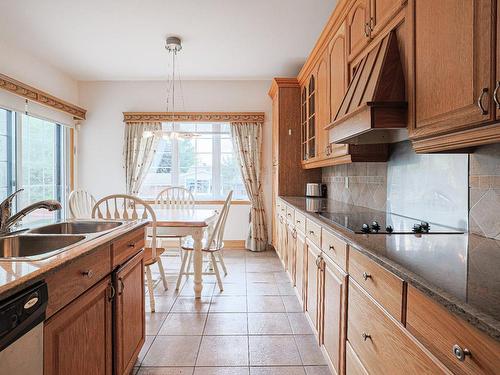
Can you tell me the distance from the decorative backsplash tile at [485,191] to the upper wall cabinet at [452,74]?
26 centimetres

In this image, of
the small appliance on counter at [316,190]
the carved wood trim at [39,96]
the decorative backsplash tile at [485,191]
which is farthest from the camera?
the small appliance on counter at [316,190]

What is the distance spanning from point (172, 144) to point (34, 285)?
4259 mm

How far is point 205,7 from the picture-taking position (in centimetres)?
292

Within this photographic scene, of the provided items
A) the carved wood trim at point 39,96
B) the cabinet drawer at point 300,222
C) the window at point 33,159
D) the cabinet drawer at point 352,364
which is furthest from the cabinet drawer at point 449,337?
the carved wood trim at point 39,96

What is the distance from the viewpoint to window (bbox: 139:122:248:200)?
16.5 feet

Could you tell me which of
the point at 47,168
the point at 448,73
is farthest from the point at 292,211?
the point at 47,168

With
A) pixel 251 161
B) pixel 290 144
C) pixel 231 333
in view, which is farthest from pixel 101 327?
pixel 251 161

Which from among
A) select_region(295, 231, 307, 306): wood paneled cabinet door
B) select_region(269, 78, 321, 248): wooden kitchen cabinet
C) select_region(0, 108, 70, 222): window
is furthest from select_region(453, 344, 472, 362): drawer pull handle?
select_region(0, 108, 70, 222): window

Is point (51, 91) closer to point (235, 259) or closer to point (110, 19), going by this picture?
point (110, 19)

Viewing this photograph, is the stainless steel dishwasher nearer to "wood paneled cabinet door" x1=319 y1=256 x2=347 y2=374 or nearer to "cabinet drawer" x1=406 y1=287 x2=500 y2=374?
"cabinet drawer" x1=406 y1=287 x2=500 y2=374

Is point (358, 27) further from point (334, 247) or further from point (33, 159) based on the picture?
point (33, 159)

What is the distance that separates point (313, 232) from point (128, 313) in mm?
1192

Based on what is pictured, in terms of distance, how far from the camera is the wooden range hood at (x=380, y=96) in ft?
4.93

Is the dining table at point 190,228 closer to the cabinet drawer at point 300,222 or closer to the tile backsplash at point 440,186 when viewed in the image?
the cabinet drawer at point 300,222
